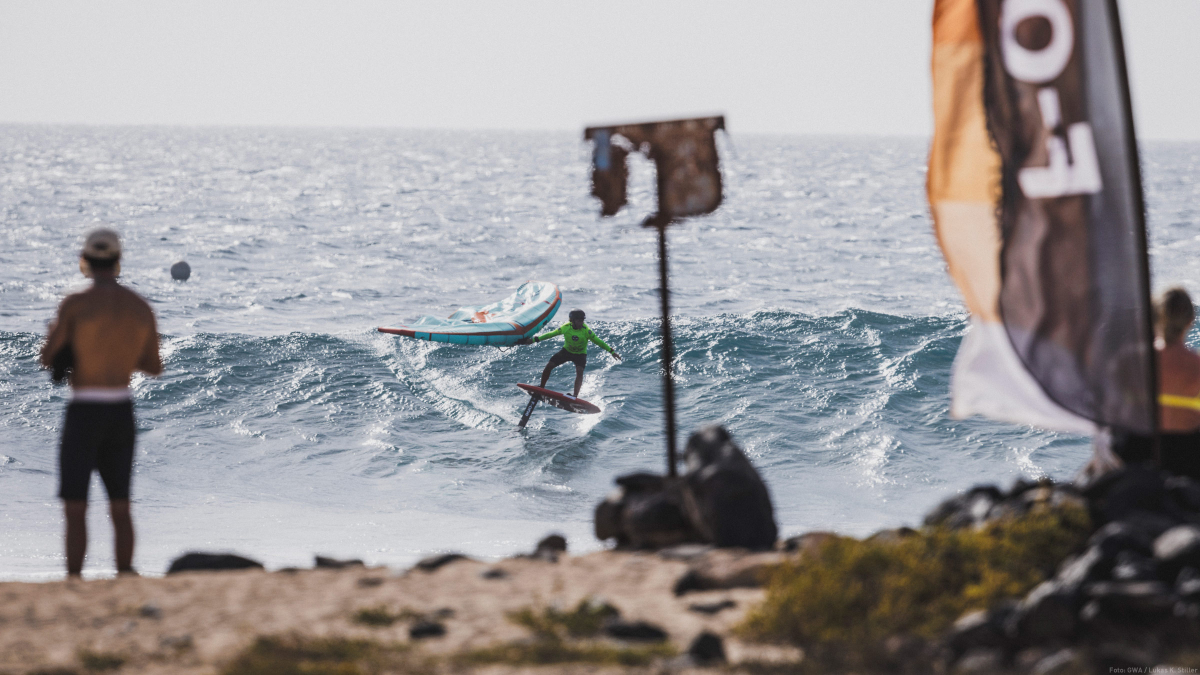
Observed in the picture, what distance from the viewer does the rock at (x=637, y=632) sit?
4.62 meters

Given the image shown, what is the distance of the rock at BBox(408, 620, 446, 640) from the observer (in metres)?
4.69

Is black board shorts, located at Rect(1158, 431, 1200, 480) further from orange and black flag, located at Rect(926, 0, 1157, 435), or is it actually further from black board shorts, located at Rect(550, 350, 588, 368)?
black board shorts, located at Rect(550, 350, 588, 368)

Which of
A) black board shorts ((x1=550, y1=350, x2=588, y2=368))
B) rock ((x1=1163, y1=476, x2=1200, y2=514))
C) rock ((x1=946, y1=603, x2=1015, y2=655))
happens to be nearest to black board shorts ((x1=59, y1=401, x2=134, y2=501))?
rock ((x1=946, y1=603, x2=1015, y2=655))

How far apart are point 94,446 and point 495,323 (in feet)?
48.9

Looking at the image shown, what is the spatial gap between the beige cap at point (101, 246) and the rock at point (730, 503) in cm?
362

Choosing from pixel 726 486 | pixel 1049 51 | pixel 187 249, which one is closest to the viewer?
pixel 1049 51

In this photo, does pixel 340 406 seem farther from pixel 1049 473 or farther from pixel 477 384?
pixel 1049 473

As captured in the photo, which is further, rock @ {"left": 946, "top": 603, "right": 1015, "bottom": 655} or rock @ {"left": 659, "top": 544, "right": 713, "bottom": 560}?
rock @ {"left": 659, "top": 544, "right": 713, "bottom": 560}

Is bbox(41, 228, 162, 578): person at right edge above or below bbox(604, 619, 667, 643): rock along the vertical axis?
above

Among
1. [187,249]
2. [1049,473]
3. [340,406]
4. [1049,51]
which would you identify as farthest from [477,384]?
[187,249]

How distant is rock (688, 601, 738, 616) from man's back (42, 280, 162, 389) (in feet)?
11.1

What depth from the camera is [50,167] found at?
8862cm


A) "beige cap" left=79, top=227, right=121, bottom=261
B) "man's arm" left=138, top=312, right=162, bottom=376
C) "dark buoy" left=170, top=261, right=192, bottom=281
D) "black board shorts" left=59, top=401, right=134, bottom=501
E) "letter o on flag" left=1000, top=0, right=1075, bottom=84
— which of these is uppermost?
"letter o on flag" left=1000, top=0, right=1075, bottom=84

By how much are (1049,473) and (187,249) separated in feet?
114
